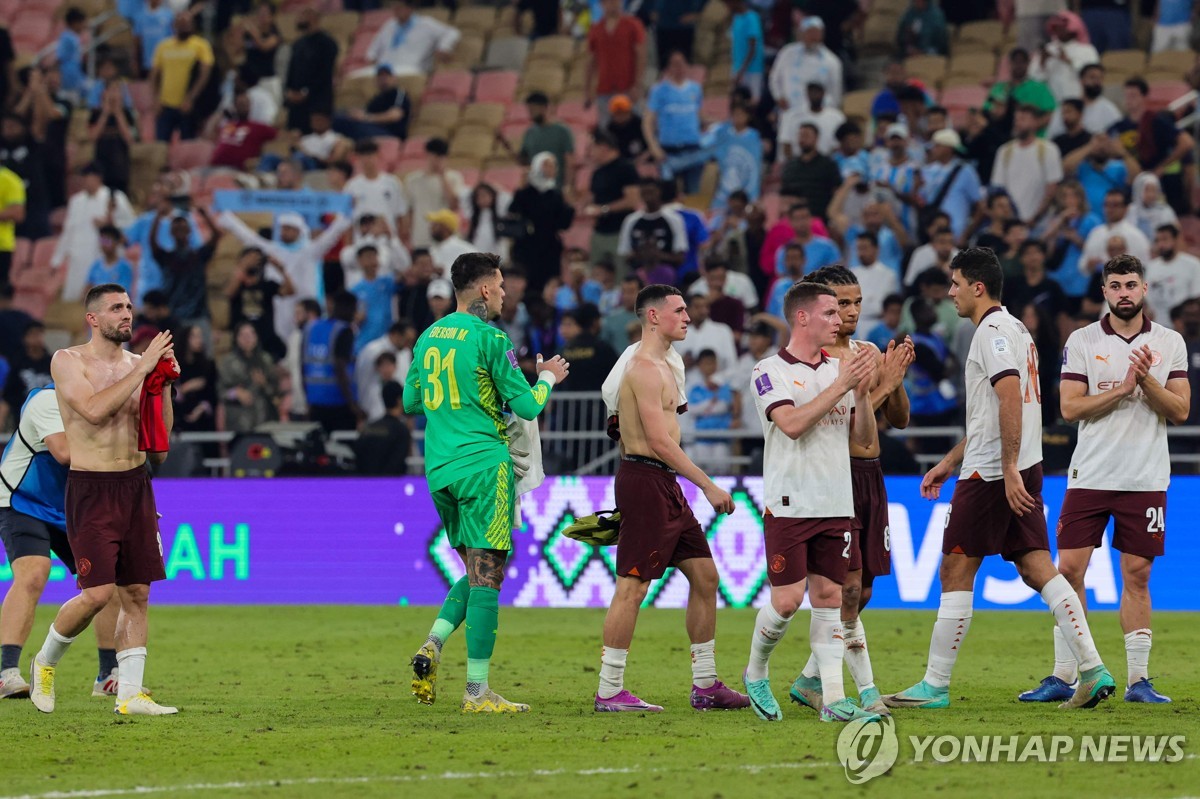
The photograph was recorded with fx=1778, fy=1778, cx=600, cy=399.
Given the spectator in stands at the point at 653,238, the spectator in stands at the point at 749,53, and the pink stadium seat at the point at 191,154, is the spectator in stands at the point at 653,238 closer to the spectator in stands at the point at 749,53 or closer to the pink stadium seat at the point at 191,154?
the spectator in stands at the point at 749,53

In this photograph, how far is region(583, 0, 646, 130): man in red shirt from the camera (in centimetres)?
2372

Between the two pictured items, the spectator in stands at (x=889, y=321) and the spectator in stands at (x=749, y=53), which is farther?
the spectator in stands at (x=749, y=53)

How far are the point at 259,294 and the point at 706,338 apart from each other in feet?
20.2

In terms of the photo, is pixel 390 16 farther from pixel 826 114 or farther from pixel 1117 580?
pixel 1117 580

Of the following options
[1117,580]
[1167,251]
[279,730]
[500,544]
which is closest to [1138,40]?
[1167,251]

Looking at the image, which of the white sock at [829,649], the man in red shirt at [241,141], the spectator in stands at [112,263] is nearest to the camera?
the white sock at [829,649]

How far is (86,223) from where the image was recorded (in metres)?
24.8

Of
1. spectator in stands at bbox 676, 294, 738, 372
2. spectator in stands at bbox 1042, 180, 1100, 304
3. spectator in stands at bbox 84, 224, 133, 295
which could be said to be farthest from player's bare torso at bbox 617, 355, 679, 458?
spectator in stands at bbox 84, 224, 133, 295

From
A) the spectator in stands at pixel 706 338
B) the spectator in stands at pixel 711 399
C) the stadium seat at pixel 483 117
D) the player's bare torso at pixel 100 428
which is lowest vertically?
the player's bare torso at pixel 100 428

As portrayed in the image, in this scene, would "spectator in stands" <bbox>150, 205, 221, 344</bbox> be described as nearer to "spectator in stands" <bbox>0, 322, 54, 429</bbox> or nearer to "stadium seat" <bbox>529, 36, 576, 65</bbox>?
"spectator in stands" <bbox>0, 322, 54, 429</bbox>

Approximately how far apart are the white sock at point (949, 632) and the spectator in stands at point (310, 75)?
701 inches

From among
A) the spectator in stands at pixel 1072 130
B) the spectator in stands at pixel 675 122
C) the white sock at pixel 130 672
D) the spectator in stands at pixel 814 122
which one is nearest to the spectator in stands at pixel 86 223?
the spectator in stands at pixel 675 122

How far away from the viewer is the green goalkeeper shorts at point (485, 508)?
996 centimetres

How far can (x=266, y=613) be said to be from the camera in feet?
57.5
